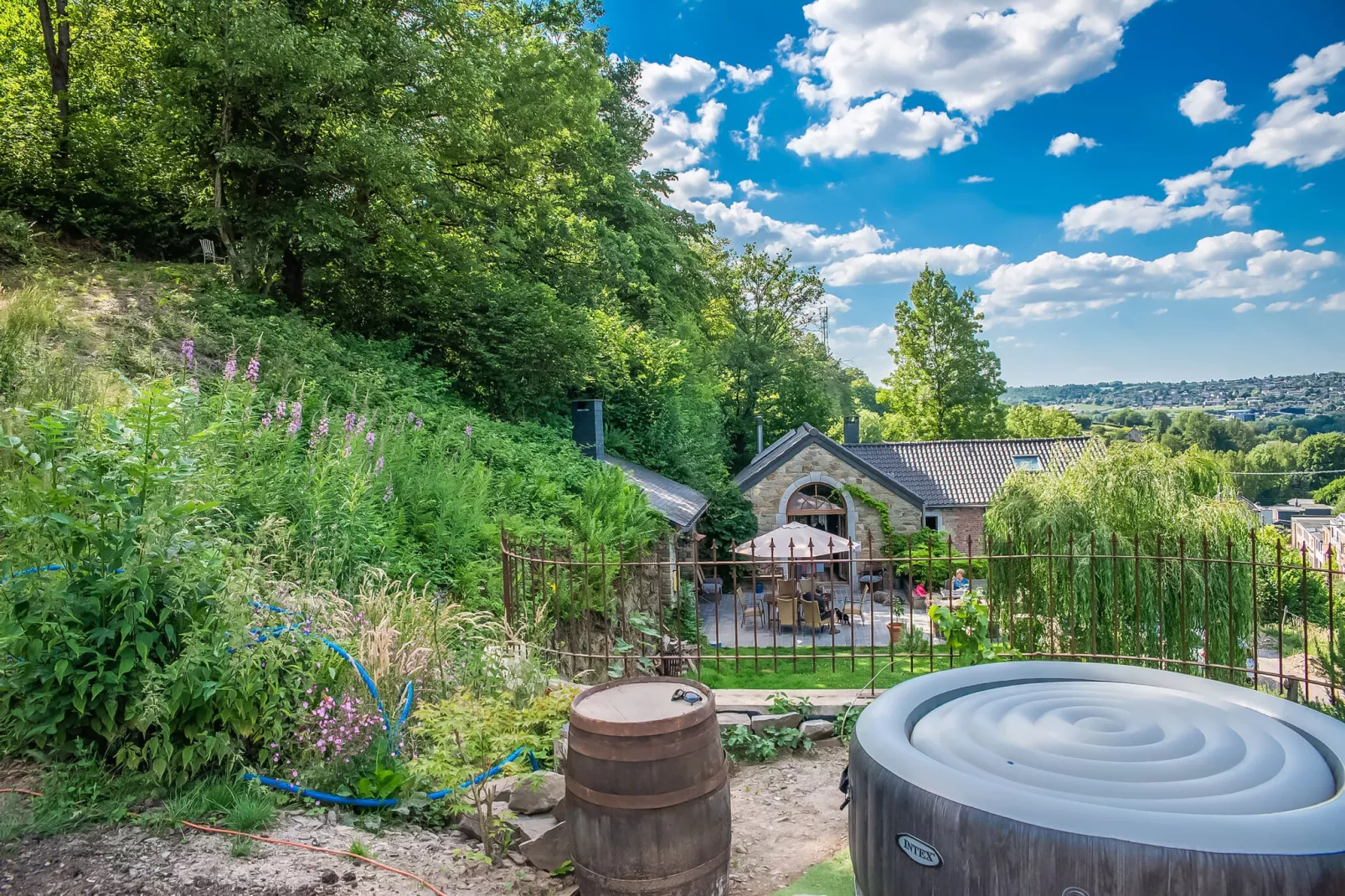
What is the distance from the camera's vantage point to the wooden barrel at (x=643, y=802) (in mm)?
2891

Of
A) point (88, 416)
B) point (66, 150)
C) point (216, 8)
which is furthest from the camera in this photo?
point (66, 150)

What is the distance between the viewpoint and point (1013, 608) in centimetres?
553

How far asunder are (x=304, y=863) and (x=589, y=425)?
34.7 ft

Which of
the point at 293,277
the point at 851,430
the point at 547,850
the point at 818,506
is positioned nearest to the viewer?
the point at 547,850

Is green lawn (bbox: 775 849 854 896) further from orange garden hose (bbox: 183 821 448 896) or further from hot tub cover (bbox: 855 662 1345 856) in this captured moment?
orange garden hose (bbox: 183 821 448 896)

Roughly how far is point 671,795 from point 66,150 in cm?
1458

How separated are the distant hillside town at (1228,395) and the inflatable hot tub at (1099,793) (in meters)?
89.1

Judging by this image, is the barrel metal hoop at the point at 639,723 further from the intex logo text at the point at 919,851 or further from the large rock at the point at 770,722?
the large rock at the point at 770,722

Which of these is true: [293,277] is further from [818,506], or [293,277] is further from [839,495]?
[839,495]

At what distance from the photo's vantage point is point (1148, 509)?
29.0ft

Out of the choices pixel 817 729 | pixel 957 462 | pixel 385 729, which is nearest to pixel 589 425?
pixel 817 729

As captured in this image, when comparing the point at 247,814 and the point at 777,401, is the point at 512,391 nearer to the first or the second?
the point at 247,814

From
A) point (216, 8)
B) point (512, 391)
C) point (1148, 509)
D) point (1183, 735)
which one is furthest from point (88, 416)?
point (1148, 509)

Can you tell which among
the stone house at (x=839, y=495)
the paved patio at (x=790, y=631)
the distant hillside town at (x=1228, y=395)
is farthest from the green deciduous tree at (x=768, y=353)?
the distant hillside town at (x=1228, y=395)
